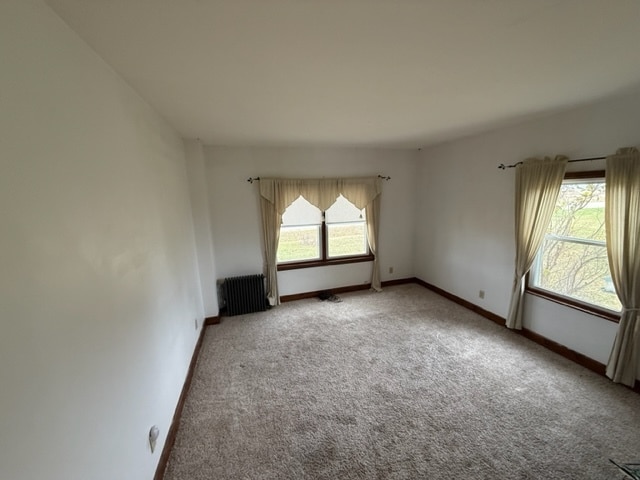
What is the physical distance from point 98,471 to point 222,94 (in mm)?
2048

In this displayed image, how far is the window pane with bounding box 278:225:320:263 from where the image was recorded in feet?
13.4

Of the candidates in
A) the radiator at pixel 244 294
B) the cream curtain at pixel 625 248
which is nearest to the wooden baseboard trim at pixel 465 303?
the cream curtain at pixel 625 248

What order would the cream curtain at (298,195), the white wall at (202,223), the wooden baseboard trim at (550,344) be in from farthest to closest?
the cream curtain at (298,195) → the white wall at (202,223) → the wooden baseboard trim at (550,344)

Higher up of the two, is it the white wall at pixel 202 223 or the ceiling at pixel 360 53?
the ceiling at pixel 360 53

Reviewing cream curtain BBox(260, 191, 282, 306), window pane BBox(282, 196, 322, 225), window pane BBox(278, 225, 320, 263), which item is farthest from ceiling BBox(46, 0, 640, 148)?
window pane BBox(278, 225, 320, 263)

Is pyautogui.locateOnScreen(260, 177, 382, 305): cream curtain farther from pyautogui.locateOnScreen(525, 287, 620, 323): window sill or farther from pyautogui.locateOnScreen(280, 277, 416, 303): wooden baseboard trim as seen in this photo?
pyautogui.locateOnScreen(525, 287, 620, 323): window sill

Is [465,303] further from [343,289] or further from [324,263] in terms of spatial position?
[324,263]

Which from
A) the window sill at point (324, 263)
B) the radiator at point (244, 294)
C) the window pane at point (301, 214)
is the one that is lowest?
the radiator at point (244, 294)

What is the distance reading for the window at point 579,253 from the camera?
2.36m

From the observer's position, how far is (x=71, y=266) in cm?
96

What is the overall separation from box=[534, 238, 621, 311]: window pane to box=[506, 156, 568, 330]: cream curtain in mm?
155

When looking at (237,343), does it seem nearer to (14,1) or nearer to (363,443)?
(363,443)

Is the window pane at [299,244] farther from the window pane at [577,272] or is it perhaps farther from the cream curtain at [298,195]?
the window pane at [577,272]

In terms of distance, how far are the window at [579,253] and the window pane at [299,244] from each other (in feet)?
9.38
